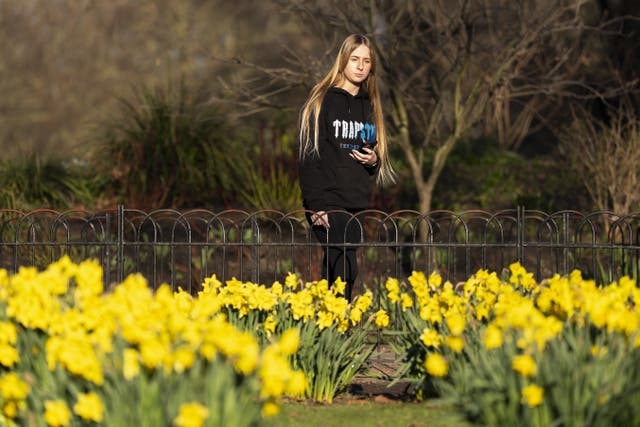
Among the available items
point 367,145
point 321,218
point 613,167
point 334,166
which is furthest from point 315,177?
point 613,167

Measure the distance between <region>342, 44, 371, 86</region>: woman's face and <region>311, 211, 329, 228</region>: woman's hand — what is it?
0.85 meters

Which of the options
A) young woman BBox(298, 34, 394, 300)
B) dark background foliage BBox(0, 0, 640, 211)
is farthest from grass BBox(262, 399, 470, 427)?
dark background foliage BBox(0, 0, 640, 211)

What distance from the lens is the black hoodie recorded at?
5816mm

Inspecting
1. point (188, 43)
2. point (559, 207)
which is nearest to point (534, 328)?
point (559, 207)

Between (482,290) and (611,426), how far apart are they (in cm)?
130

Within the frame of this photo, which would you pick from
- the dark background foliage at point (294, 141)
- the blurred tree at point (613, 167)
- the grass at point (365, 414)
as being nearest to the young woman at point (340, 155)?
the grass at point (365, 414)

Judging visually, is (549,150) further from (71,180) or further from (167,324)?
(167,324)

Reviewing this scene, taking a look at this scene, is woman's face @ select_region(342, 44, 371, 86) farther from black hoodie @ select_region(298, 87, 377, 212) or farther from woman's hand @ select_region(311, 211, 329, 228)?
woman's hand @ select_region(311, 211, 329, 228)

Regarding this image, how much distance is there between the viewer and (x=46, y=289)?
3.83m

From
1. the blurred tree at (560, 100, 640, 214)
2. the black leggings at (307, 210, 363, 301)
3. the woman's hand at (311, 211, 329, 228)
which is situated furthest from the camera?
the blurred tree at (560, 100, 640, 214)

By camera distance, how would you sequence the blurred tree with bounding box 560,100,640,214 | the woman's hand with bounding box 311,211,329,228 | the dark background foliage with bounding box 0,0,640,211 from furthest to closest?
the blurred tree with bounding box 560,100,640,214, the dark background foliage with bounding box 0,0,640,211, the woman's hand with bounding box 311,211,329,228

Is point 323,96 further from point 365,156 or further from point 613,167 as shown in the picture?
point 613,167

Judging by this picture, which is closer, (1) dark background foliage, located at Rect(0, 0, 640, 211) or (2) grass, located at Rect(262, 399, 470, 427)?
(2) grass, located at Rect(262, 399, 470, 427)

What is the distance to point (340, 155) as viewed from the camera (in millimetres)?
5832
